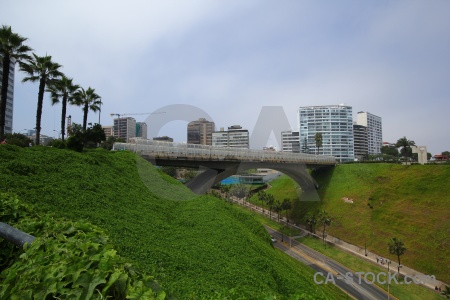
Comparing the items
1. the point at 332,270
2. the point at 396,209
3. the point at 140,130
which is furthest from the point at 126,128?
the point at 332,270

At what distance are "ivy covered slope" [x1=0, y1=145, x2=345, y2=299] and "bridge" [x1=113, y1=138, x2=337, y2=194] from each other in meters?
9.15

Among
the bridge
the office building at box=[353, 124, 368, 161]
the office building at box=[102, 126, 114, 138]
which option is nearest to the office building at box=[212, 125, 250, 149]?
the office building at box=[102, 126, 114, 138]

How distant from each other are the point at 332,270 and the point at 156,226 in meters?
29.5

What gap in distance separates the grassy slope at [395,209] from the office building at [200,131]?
239ft

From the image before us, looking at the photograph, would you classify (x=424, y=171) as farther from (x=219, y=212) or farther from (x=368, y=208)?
(x=219, y=212)

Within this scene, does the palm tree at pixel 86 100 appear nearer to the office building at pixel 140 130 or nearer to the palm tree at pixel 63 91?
the palm tree at pixel 63 91

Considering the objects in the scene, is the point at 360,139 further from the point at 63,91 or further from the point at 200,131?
the point at 63,91

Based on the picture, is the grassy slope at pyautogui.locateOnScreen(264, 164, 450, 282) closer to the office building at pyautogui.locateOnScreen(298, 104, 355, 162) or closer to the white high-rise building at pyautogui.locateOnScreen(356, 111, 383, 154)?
the office building at pyautogui.locateOnScreen(298, 104, 355, 162)

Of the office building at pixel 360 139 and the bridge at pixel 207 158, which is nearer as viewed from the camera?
the bridge at pixel 207 158

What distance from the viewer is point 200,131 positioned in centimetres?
13688

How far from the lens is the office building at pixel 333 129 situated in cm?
14312

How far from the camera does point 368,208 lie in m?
47.3

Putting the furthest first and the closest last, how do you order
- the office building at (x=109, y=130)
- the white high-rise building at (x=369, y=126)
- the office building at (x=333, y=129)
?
the white high-rise building at (x=369, y=126) → the office building at (x=109, y=130) → the office building at (x=333, y=129)

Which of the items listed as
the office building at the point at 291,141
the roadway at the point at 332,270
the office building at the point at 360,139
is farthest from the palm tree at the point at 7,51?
the office building at the point at 360,139
